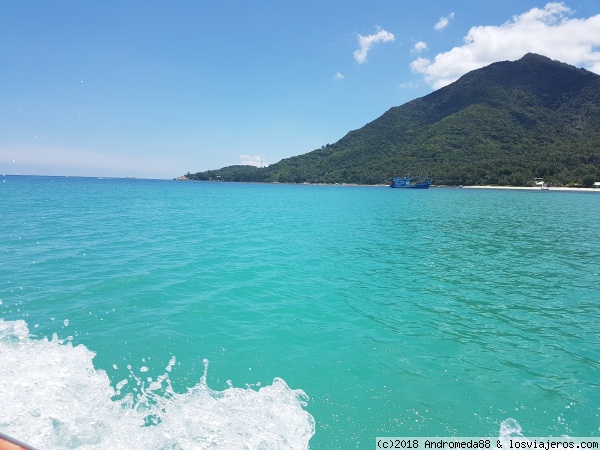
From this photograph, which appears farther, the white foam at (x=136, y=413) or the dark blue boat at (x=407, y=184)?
the dark blue boat at (x=407, y=184)

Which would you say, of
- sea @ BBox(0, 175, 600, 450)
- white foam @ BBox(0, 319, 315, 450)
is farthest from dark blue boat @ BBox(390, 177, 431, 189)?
white foam @ BBox(0, 319, 315, 450)

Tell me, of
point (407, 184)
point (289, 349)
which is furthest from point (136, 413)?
point (407, 184)

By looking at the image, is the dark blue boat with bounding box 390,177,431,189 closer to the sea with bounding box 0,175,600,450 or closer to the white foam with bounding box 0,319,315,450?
the sea with bounding box 0,175,600,450

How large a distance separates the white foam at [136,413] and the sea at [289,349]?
0.04 metres

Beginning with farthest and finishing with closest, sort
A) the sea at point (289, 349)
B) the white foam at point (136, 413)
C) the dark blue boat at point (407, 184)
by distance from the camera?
1. the dark blue boat at point (407, 184)
2. the sea at point (289, 349)
3. the white foam at point (136, 413)

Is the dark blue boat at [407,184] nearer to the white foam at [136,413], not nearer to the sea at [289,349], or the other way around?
the sea at [289,349]

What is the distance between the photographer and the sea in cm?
681

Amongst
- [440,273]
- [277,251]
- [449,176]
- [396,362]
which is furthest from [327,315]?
[449,176]

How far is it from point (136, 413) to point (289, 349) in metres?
4.40

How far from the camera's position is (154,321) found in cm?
1160

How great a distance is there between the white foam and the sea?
0.12 ft

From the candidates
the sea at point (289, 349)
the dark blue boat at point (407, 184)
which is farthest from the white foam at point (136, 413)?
the dark blue boat at point (407, 184)

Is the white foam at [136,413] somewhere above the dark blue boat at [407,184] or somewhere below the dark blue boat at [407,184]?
below

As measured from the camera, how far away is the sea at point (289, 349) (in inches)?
268
